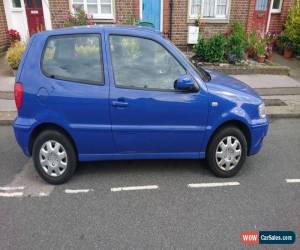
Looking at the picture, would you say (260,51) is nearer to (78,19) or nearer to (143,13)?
(143,13)

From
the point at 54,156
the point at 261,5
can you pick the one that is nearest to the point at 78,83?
the point at 54,156

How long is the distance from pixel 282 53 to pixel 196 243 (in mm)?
9968

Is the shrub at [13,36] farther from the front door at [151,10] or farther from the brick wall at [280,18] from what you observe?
the brick wall at [280,18]

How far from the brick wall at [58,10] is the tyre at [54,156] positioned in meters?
7.40

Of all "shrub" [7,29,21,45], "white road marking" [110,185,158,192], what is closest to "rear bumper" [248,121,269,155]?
"white road marking" [110,185,158,192]

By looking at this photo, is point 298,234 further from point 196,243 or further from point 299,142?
point 299,142

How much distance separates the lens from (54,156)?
11.6 feet

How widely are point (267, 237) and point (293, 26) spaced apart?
30.6ft

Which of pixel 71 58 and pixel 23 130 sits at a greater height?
pixel 71 58

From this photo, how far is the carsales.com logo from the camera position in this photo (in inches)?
108

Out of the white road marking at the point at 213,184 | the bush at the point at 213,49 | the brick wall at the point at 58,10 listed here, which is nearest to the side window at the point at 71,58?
the white road marking at the point at 213,184

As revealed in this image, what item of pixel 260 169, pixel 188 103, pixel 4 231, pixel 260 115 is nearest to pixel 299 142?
pixel 260 169

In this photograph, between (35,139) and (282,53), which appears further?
(282,53)

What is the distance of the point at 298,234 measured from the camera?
2.80m
